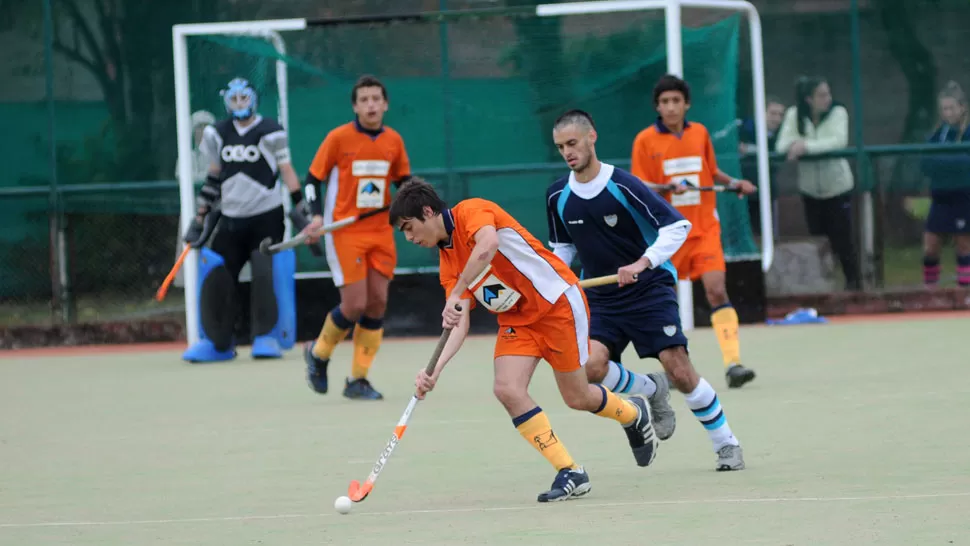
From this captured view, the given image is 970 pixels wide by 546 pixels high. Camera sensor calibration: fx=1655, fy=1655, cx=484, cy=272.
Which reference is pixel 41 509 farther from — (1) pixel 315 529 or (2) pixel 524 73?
(2) pixel 524 73

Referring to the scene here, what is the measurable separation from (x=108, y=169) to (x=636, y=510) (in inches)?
A: 381

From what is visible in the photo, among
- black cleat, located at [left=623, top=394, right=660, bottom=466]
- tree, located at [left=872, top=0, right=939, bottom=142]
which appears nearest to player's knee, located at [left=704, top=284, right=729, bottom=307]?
black cleat, located at [left=623, top=394, right=660, bottom=466]

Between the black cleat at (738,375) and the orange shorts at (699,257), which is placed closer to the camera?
the black cleat at (738,375)

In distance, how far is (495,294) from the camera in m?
5.94

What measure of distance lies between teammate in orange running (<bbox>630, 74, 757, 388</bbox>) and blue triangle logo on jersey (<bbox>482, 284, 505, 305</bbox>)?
132 inches

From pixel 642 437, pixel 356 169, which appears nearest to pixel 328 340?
pixel 356 169

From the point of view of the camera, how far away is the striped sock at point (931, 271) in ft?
46.4

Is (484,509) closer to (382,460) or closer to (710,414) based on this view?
(382,460)

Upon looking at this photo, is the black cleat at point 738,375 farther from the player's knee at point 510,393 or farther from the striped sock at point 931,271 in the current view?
the striped sock at point 931,271

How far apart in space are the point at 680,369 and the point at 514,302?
98 centimetres

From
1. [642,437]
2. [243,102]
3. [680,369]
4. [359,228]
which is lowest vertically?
[642,437]

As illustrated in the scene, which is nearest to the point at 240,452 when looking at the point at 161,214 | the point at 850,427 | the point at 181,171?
the point at 850,427

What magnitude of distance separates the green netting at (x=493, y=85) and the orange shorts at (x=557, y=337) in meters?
7.18

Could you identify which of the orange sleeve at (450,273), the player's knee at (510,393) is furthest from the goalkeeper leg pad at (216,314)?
the player's knee at (510,393)
